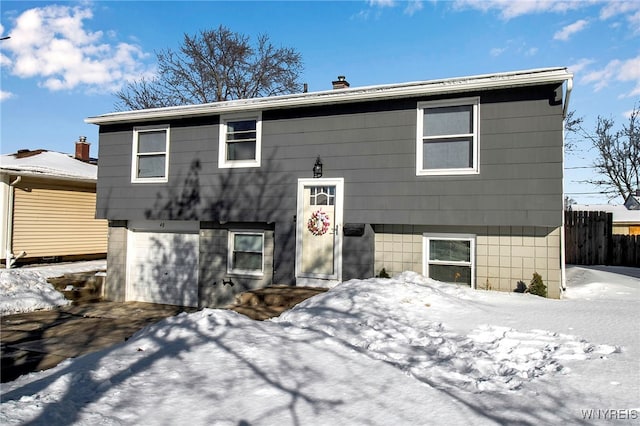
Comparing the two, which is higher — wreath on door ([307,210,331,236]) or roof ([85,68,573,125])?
roof ([85,68,573,125])

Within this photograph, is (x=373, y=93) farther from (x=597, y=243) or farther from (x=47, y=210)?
(x=47, y=210)

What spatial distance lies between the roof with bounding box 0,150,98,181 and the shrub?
1465 cm

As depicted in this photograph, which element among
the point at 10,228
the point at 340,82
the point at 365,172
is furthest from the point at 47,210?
the point at 365,172

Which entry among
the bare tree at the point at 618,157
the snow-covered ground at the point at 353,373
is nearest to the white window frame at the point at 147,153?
the snow-covered ground at the point at 353,373

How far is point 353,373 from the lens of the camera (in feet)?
11.9

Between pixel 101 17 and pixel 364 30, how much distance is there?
26.6ft

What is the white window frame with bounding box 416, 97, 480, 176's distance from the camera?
8445mm

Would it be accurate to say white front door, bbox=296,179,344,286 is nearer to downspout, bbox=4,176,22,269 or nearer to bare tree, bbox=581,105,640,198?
downspout, bbox=4,176,22,269

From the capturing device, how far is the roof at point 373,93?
26.1 ft

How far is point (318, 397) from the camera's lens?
3148 mm

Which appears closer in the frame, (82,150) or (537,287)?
(537,287)

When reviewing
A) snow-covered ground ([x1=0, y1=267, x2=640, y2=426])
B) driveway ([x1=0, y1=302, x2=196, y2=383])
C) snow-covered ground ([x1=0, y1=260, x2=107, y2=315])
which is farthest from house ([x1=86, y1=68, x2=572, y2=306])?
snow-covered ground ([x1=0, y1=267, x2=640, y2=426])

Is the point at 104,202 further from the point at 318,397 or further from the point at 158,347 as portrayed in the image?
the point at 318,397

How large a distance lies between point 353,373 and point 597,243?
1404cm
